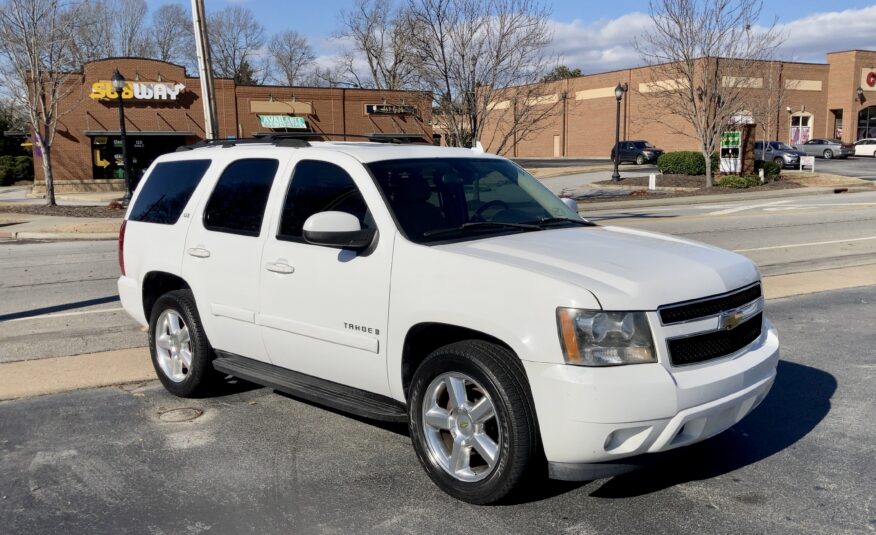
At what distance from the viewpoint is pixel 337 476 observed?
Answer: 14.3 feet

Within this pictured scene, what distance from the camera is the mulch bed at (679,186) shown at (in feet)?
94.9

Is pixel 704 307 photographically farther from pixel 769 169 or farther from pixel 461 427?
pixel 769 169

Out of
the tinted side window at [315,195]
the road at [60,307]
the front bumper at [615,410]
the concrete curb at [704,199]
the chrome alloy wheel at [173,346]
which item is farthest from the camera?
the concrete curb at [704,199]

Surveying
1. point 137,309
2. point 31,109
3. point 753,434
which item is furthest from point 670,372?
point 31,109

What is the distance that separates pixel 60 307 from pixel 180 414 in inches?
190

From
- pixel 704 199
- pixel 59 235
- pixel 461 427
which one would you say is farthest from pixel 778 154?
pixel 461 427

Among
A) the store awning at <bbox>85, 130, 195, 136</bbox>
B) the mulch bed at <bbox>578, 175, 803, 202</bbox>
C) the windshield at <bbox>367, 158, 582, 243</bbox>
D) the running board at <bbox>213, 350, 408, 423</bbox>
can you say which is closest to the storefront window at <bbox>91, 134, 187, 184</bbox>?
the store awning at <bbox>85, 130, 195, 136</bbox>

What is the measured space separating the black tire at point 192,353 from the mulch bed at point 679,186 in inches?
917

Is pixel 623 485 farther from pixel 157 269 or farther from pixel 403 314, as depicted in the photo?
pixel 157 269

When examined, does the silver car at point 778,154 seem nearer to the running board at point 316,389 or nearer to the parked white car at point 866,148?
the parked white car at point 866,148

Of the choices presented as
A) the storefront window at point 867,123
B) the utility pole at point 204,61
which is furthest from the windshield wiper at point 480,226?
the storefront window at point 867,123

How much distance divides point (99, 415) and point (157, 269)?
110 centimetres

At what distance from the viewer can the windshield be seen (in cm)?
449

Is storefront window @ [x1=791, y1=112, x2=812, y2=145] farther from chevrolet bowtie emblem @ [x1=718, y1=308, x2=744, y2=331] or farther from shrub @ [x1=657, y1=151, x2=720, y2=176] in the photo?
chevrolet bowtie emblem @ [x1=718, y1=308, x2=744, y2=331]
